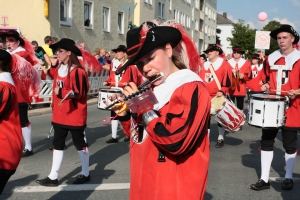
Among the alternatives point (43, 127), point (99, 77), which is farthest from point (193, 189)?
point (99, 77)

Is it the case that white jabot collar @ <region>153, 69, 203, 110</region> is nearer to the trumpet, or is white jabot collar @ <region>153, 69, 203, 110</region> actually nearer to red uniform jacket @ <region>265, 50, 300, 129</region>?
the trumpet

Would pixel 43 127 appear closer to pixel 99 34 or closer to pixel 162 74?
pixel 162 74

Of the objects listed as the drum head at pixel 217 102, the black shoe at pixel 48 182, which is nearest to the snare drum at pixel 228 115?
the drum head at pixel 217 102

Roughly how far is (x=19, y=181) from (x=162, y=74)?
3.89 meters

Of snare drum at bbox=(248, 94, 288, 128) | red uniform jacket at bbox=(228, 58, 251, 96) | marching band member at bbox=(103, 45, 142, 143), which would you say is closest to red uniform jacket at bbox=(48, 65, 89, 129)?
marching band member at bbox=(103, 45, 142, 143)

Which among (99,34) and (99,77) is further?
(99,34)

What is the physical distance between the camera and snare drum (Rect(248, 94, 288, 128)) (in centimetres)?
476

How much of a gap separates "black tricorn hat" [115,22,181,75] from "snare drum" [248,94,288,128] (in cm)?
289

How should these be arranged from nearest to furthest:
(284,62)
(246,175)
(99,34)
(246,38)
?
(284,62) < (246,175) < (99,34) < (246,38)

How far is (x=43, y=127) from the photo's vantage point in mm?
9367

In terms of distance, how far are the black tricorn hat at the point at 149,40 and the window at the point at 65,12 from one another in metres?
16.5

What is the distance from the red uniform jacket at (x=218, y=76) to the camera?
23.4 ft

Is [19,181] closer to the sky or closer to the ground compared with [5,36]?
closer to the ground

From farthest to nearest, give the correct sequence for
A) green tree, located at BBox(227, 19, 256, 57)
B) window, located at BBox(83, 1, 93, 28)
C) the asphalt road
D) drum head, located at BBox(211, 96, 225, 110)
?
green tree, located at BBox(227, 19, 256, 57), window, located at BBox(83, 1, 93, 28), drum head, located at BBox(211, 96, 225, 110), the asphalt road
